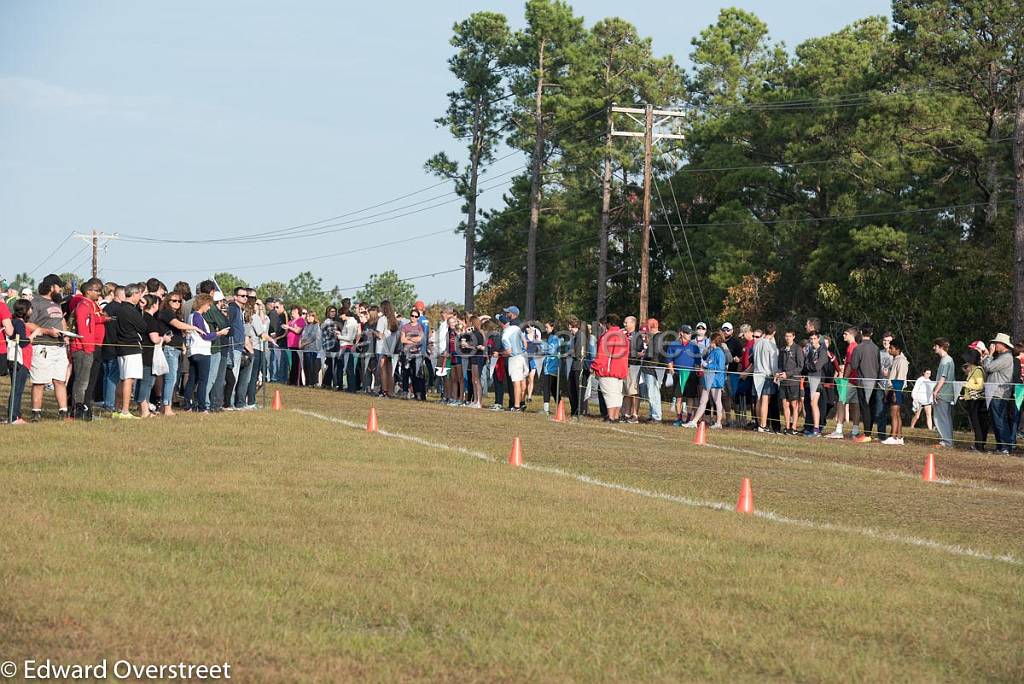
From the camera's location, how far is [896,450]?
73.6 ft

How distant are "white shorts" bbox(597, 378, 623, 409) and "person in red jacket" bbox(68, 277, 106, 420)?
32.7 feet

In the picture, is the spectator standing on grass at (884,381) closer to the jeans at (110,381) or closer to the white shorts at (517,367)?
the white shorts at (517,367)

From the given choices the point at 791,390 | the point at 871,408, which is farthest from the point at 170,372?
the point at 871,408

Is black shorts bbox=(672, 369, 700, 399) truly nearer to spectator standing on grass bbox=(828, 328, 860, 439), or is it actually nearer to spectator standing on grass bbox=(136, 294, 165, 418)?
spectator standing on grass bbox=(828, 328, 860, 439)

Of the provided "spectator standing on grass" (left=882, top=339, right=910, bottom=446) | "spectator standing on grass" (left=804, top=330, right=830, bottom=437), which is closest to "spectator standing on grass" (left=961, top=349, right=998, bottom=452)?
"spectator standing on grass" (left=882, top=339, right=910, bottom=446)

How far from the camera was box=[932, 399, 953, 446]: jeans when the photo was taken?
2383cm

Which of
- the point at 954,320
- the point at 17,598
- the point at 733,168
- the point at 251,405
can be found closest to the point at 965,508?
the point at 17,598

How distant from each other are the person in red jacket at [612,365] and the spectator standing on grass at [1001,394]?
6.29 meters

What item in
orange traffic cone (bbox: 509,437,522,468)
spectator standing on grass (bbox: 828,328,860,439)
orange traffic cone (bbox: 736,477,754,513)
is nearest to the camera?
orange traffic cone (bbox: 736,477,754,513)

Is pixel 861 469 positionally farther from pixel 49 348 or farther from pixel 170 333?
pixel 49 348

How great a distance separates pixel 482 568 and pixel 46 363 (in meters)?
11.1

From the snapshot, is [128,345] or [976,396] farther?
[976,396]

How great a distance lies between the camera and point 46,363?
18484 millimetres

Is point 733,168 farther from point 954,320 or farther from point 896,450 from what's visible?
point 896,450
